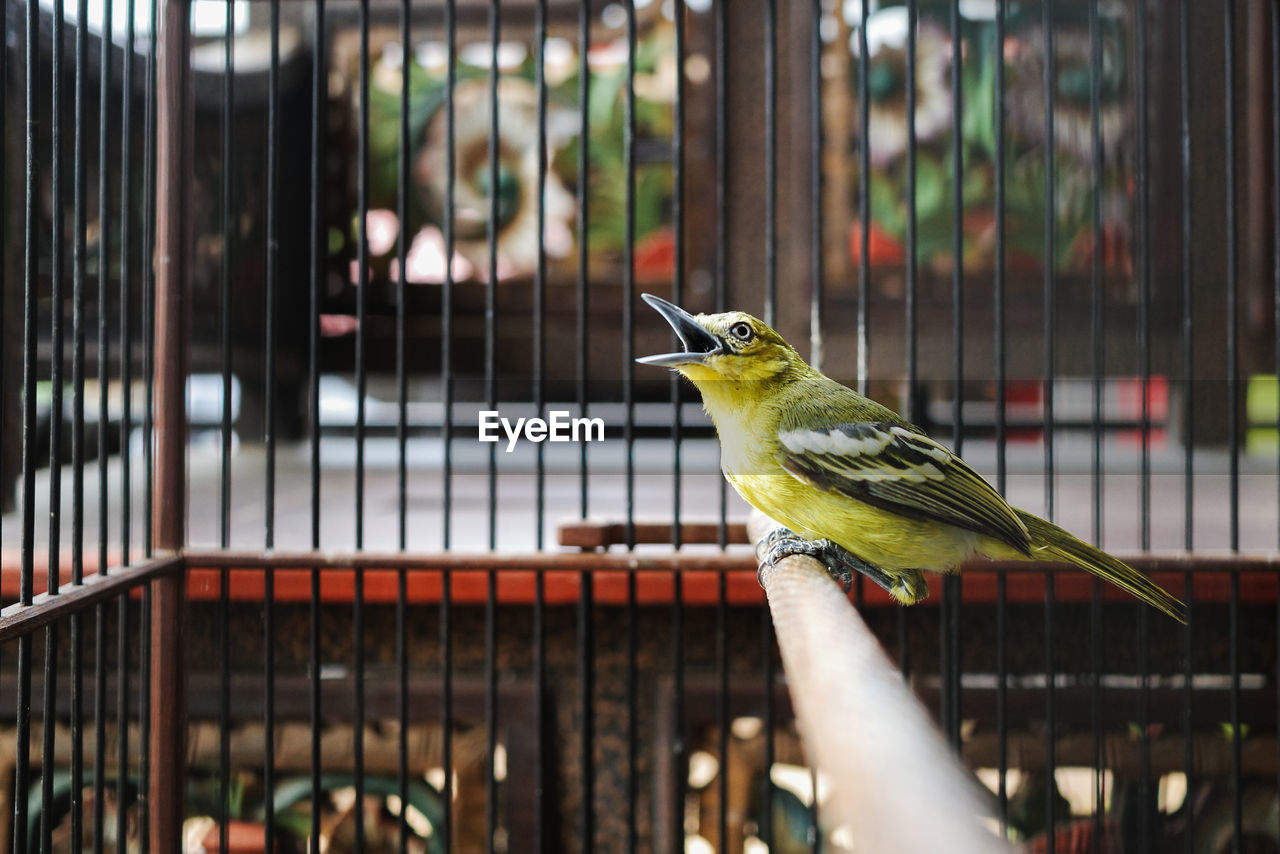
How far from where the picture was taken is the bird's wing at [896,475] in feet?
2.47

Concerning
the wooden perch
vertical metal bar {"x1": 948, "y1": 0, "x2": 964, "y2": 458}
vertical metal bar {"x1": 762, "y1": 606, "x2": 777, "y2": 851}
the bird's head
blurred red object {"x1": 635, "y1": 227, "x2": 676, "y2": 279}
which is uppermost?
blurred red object {"x1": 635, "y1": 227, "x2": 676, "y2": 279}

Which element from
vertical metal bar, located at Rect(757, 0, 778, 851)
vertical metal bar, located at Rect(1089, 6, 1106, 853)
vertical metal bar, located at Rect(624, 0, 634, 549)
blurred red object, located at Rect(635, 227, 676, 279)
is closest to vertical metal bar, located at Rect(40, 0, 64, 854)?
vertical metal bar, located at Rect(624, 0, 634, 549)

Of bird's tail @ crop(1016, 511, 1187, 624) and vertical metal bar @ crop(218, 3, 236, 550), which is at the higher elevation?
vertical metal bar @ crop(218, 3, 236, 550)

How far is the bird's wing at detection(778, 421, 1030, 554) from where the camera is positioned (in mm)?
753

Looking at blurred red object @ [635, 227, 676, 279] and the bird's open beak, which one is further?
blurred red object @ [635, 227, 676, 279]

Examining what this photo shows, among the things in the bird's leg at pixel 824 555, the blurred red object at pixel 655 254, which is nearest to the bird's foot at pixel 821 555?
the bird's leg at pixel 824 555

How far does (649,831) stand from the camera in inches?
58.9

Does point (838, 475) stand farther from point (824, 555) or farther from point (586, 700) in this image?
point (586, 700)

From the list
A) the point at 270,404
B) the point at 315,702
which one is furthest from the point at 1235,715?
the point at 270,404

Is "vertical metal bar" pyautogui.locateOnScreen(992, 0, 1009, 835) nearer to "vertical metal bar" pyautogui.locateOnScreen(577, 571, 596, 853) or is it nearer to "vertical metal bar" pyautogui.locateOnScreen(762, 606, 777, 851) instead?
"vertical metal bar" pyautogui.locateOnScreen(762, 606, 777, 851)

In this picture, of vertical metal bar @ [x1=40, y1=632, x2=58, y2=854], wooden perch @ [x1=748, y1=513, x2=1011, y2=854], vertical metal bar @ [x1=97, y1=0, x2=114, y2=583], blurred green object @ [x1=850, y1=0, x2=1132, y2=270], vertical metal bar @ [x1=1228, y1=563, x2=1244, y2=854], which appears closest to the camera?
wooden perch @ [x1=748, y1=513, x2=1011, y2=854]

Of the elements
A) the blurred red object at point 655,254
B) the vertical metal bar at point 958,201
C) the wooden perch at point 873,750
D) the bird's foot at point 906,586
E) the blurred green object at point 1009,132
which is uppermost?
the blurred green object at point 1009,132

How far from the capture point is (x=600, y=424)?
1154 millimetres

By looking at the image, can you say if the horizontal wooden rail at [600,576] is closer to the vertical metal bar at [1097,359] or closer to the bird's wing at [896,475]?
the vertical metal bar at [1097,359]
